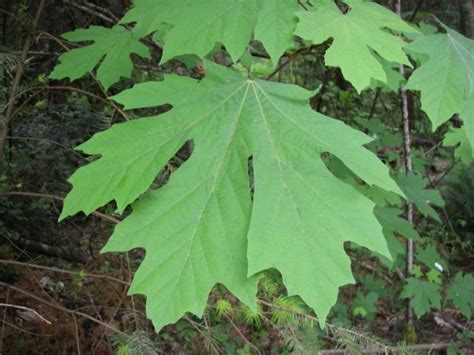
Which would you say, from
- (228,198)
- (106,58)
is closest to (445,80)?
(228,198)

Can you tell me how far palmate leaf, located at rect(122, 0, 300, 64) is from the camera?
145cm

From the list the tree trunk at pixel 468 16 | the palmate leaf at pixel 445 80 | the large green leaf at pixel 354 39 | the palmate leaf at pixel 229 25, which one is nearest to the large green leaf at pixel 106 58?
the palmate leaf at pixel 229 25

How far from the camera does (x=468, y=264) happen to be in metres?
5.26

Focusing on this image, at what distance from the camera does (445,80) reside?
167cm

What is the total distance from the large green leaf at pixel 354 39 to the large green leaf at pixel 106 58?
0.90m

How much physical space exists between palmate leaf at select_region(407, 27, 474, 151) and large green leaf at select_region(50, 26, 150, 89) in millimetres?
1117

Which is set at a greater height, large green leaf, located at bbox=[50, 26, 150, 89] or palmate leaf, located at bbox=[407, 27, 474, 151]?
palmate leaf, located at bbox=[407, 27, 474, 151]

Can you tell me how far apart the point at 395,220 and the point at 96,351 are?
66.9 inches

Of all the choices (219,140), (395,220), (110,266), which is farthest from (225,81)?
(110,266)

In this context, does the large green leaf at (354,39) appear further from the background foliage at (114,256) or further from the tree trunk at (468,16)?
the tree trunk at (468,16)

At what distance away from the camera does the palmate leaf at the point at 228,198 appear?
3.91ft

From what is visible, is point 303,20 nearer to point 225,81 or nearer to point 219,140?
point 225,81

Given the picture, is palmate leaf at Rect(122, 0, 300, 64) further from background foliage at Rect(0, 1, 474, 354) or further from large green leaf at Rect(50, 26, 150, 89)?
large green leaf at Rect(50, 26, 150, 89)

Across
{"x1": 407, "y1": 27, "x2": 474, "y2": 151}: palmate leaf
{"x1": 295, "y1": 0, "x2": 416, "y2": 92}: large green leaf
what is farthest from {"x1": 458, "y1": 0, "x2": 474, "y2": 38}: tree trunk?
{"x1": 295, "y1": 0, "x2": 416, "y2": 92}: large green leaf
